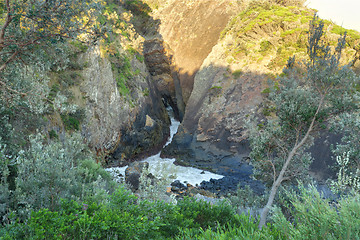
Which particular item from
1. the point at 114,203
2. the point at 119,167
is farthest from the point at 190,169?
the point at 114,203

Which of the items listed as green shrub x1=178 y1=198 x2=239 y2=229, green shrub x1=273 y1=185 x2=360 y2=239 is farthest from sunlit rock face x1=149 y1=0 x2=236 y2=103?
green shrub x1=273 y1=185 x2=360 y2=239

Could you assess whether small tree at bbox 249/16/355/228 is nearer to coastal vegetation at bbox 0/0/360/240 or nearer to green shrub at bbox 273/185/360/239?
coastal vegetation at bbox 0/0/360/240

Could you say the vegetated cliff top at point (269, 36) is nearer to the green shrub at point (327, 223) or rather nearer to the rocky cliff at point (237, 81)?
the rocky cliff at point (237, 81)

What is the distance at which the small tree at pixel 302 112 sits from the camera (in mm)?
9930

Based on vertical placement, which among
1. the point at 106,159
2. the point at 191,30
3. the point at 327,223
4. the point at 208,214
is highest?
the point at 191,30

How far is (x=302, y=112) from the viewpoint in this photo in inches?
407

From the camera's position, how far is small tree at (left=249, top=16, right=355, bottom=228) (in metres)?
9.93

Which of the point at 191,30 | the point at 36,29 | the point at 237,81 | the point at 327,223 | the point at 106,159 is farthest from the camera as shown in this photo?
the point at 191,30

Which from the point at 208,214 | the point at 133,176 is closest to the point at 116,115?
the point at 133,176

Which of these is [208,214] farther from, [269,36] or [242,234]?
[269,36]

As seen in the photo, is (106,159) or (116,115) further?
(116,115)

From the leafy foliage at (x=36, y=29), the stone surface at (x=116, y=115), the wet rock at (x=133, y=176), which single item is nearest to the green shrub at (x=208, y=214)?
the leafy foliage at (x=36, y=29)

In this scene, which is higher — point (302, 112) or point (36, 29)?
point (302, 112)

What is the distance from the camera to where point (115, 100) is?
82.3 ft
